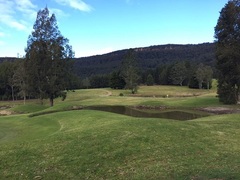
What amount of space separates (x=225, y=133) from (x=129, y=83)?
268 feet

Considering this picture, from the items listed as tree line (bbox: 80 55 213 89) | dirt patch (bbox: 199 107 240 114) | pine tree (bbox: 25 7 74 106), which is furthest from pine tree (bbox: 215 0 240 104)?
tree line (bbox: 80 55 213 89)

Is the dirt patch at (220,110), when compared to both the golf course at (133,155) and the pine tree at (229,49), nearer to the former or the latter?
the pine tree at (229,49)

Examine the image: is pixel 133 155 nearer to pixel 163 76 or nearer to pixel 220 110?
A: pixel 220 110

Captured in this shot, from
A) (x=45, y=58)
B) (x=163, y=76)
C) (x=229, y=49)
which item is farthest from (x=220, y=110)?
(x=163, y=76)

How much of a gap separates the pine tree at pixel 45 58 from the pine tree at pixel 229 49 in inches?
1028

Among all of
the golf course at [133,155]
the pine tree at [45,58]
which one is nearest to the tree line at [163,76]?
the pine tree at [45,58]

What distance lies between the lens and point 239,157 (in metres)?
11.4

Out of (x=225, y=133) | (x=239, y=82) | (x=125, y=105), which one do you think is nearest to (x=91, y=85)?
(x=125, y=105)

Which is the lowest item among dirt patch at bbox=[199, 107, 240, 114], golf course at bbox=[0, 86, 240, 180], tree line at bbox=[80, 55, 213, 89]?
dirt patch at bbox=[199, 107, 240, 114]

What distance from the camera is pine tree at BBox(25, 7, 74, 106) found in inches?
1959

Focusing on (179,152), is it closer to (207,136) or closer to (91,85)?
(207,136)

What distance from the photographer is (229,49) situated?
43156 millimetres

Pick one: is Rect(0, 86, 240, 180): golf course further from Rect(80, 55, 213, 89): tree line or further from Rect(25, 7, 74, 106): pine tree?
Rect(80, 55, 213, 89): tree line

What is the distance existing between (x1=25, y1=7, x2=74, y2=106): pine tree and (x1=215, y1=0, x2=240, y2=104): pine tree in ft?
85.7
